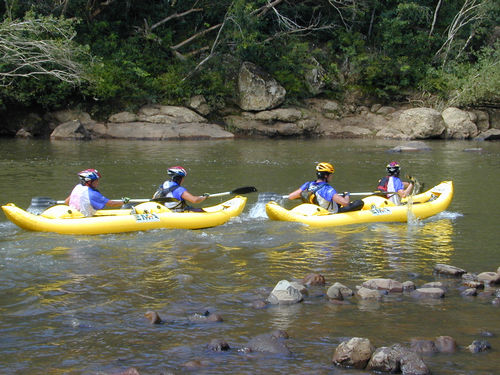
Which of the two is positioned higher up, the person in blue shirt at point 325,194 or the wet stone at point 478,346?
the person in blue shirt at point 325,194

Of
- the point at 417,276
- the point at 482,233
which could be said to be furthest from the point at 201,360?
the point at 482,233

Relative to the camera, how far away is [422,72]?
27828mm

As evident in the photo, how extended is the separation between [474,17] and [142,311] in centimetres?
2547

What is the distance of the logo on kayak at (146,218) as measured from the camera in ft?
29.3

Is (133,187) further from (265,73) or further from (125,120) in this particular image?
(265,73)

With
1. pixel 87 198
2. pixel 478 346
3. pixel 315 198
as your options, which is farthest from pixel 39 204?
pixel 478 346

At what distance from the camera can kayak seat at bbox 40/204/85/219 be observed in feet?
28.4

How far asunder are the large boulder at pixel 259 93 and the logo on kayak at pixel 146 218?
1639 centimetres

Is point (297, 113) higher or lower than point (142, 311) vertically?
higher

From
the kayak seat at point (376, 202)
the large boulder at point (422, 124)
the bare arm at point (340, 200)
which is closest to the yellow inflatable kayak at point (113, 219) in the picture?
the bare arm at point (340, 200)

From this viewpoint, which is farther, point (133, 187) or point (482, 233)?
point (133, 187)

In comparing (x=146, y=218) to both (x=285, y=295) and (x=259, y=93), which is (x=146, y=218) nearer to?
(x=285, y=295)

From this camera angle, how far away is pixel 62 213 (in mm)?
8688

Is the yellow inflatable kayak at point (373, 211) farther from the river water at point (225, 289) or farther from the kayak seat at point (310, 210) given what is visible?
the river water at point (225, 289)
